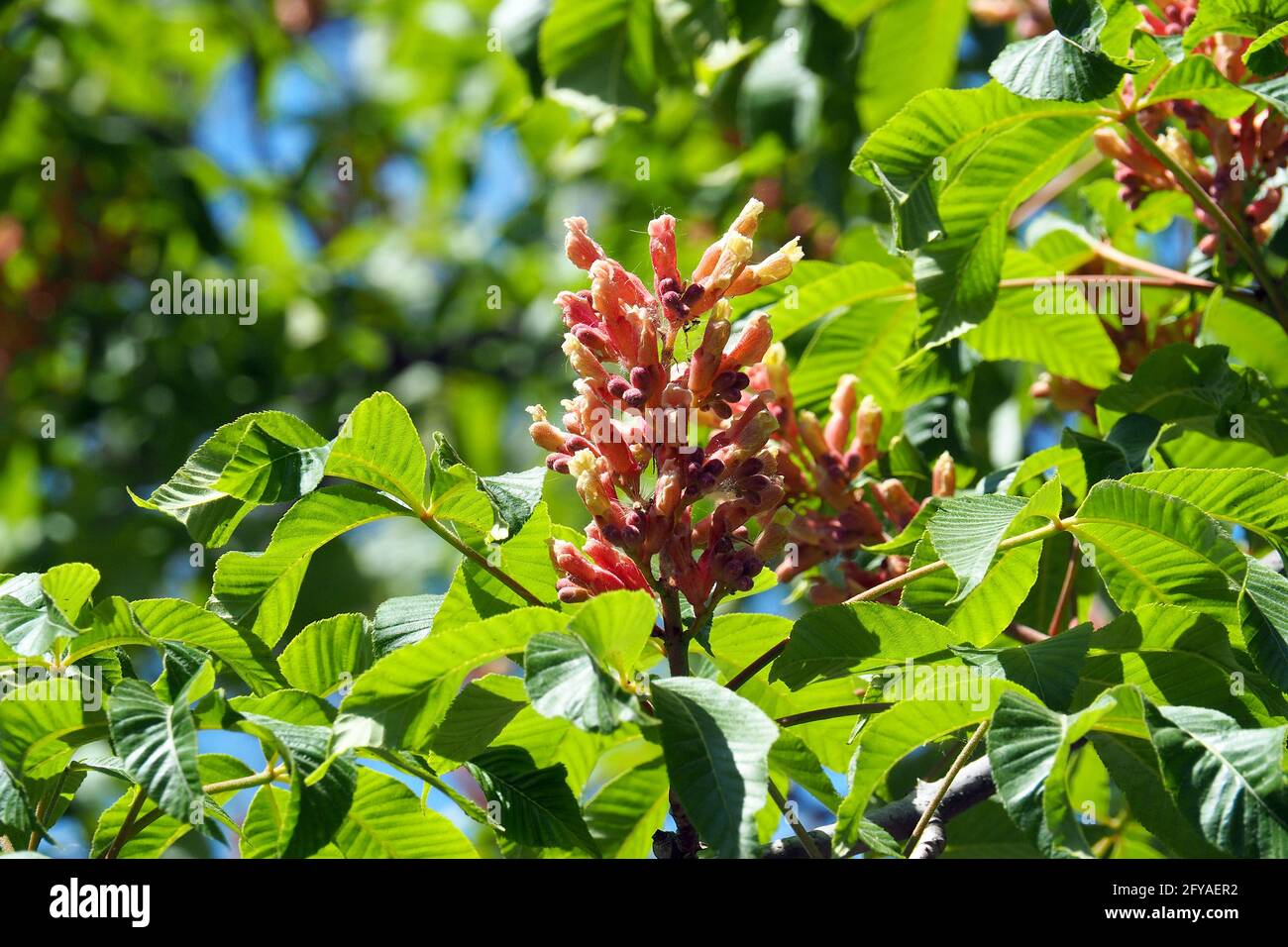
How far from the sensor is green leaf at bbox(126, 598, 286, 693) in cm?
169

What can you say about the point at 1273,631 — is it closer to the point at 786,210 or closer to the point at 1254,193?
the point at 1254,193

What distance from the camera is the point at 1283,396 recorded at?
84.9 inches

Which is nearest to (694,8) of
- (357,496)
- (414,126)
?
(357,496)

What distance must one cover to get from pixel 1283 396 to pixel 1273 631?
0.78m

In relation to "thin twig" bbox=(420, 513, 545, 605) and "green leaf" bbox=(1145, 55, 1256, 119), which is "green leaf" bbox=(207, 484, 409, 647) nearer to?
"thin twig" bbox=(420, 513, 545, 605)

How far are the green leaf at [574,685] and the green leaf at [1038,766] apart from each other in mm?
356

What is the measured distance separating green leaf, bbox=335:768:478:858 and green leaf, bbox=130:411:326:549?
1.19ft

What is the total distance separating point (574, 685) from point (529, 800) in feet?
1.16

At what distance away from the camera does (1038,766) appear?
135 centimetres

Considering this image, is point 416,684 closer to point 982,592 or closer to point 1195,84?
point 982,592

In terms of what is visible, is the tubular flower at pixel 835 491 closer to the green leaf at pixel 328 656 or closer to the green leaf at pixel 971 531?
the green leaf at pixel 971 531

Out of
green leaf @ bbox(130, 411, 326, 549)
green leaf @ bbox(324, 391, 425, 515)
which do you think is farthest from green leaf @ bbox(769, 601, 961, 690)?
green leaf @ bbox(130, 411, 326, 549)

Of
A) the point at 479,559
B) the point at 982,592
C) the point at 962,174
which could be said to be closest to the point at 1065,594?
the point at 982,592
